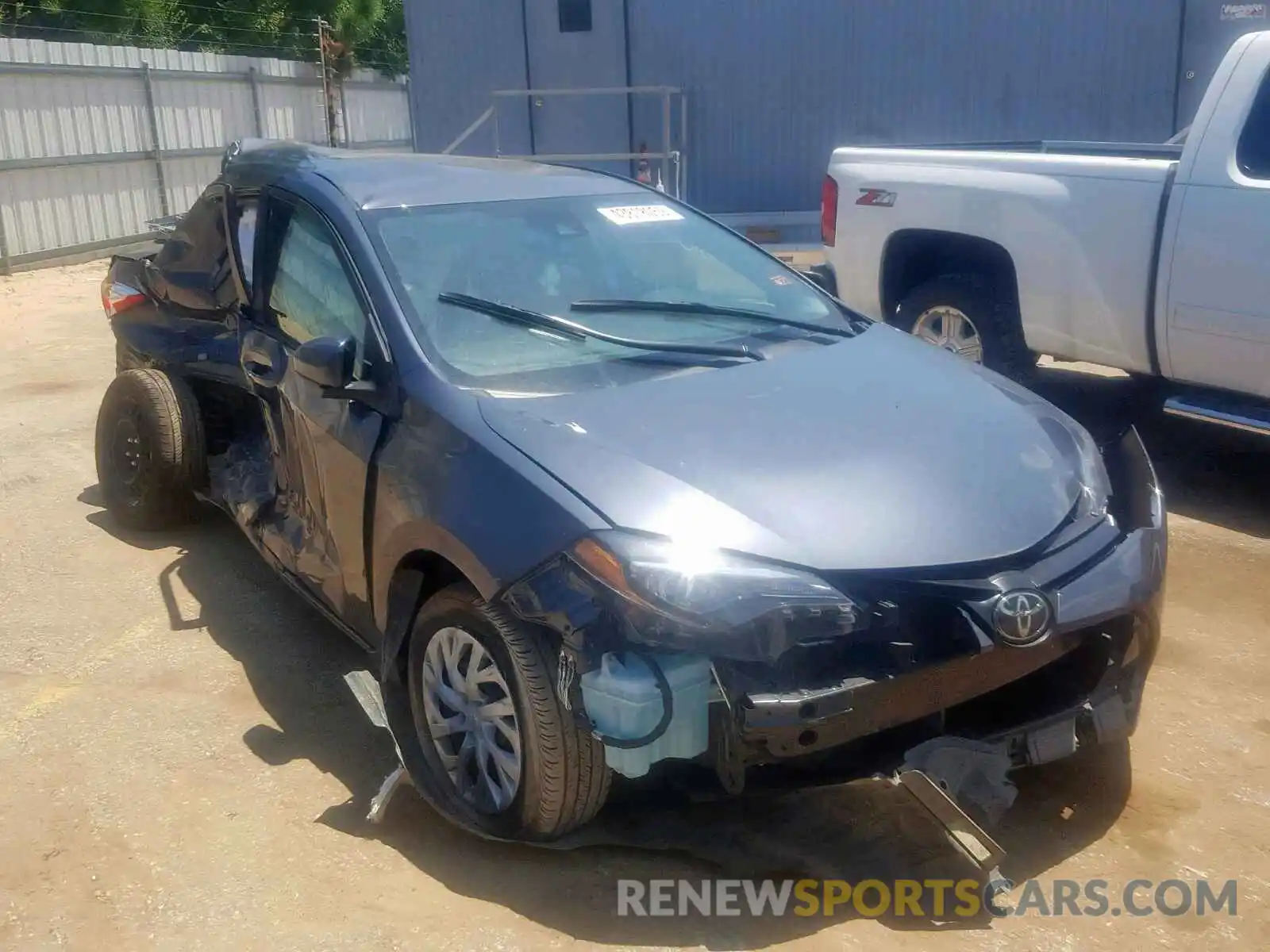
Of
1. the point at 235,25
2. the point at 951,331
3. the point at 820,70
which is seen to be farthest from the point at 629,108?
the point at 235,25

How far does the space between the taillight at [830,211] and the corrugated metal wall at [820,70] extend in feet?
21.5

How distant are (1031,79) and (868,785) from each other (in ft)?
36.8

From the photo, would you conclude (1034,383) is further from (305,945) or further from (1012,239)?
(305,945)

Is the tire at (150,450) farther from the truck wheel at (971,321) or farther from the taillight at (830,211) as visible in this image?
the taillight at (830,211)

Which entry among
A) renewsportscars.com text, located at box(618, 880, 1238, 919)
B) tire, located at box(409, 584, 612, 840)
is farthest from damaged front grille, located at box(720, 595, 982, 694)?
renewsportscars.com text, located at box(618, 880, 1238, 919)

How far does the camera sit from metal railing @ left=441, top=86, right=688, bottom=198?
43.6ft

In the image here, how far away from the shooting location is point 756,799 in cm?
331

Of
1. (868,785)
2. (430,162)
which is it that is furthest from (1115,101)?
(868,785)

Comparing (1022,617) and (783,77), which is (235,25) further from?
(1022,617)

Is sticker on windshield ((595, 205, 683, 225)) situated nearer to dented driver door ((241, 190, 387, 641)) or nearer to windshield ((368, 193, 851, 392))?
windshield ((368, 193, 851, 392))

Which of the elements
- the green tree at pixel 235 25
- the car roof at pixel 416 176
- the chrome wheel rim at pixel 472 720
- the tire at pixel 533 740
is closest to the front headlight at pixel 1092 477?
the tire at pixel 533 740

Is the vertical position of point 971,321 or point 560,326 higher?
point 560,326

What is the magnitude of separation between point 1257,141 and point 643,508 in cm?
400

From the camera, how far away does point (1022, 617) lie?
2740 millimetres
